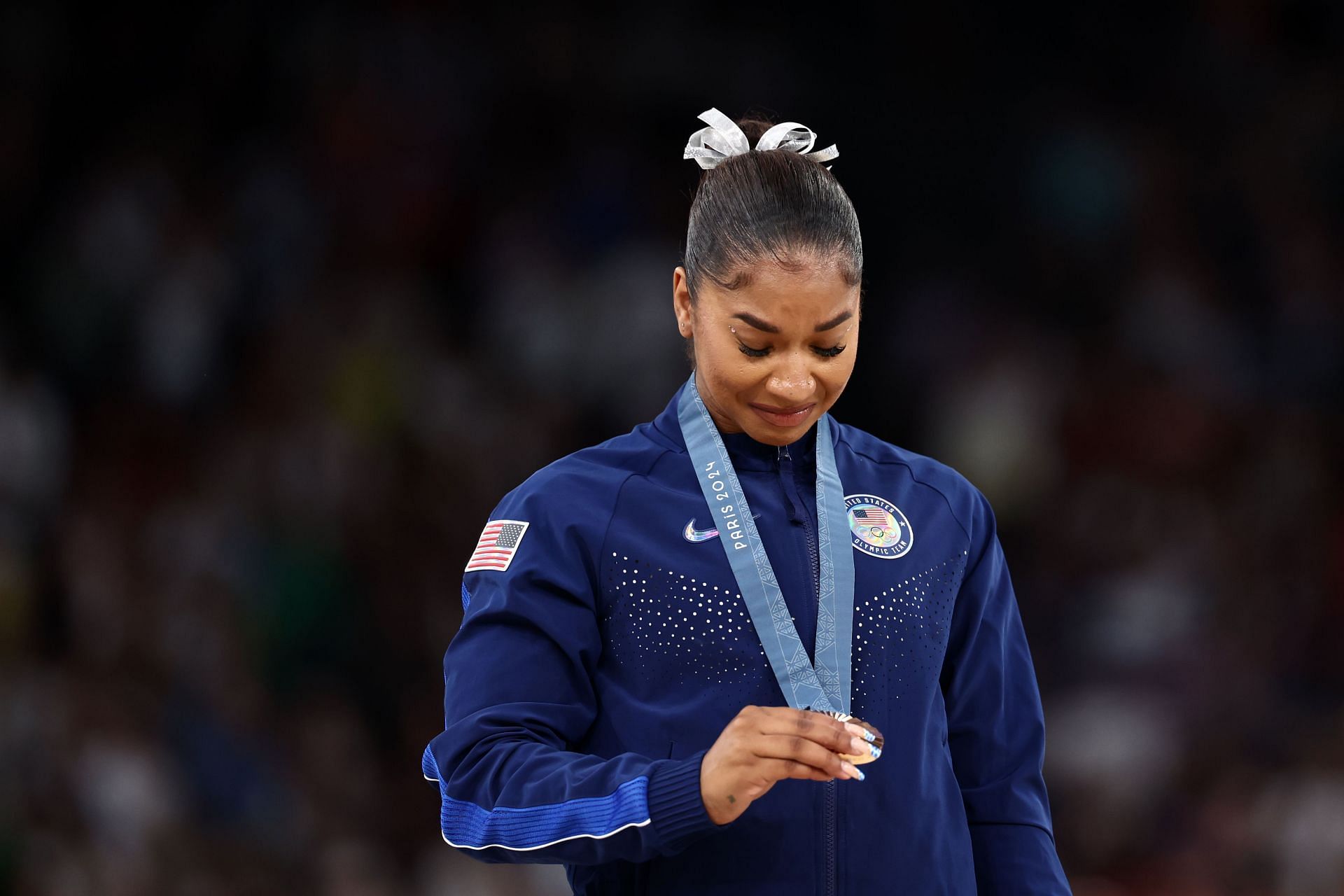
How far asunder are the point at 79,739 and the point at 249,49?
3.29 m

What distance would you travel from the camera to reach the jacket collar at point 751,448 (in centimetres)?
227

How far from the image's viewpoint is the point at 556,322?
23.9 feet

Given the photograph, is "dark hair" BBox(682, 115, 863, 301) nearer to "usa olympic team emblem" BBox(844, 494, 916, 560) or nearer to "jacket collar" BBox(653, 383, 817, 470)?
"jacket collar" BBox(653, 383, 817, 470)

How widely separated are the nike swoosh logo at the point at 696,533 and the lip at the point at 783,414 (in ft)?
0.52

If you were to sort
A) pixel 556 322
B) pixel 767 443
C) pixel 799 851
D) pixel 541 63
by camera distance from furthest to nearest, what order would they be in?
pixel 541 63, pixel 556 322, pixel 767 443, pixel 799 851

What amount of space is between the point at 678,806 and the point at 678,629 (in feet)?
0.92

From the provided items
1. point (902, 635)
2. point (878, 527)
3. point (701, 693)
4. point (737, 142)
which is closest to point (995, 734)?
point (902, 635)

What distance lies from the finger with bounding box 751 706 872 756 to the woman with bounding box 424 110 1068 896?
0.05m

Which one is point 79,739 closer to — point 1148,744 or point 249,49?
point 249,49

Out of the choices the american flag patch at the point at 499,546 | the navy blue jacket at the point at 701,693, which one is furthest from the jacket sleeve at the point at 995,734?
the american flag patch at the point at 499,546

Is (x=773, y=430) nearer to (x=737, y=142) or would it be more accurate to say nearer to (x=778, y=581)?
(x=778, y=581)

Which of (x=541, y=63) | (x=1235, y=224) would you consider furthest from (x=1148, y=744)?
(x=541, y=63)

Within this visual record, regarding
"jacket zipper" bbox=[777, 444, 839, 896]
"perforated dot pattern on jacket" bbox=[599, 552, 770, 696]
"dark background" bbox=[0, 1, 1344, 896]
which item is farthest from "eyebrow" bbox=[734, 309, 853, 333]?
"dark background" bbox=[0, 1, 1344, 896]

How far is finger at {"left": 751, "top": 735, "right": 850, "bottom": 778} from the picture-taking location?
1815 millimetres
